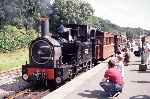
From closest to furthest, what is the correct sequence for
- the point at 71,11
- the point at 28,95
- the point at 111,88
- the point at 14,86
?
the point at 111,88 < the point at 28,95 < the point at 14,86 < the point at 71,11

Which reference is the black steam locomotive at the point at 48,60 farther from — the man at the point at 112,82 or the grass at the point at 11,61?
the grass at the point at 11,61

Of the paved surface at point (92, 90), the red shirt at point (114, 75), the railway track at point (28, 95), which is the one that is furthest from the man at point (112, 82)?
the railway track at point (28, 95)

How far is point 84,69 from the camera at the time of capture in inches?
828

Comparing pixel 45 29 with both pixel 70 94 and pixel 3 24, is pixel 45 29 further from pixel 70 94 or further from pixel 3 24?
pixel 3 24

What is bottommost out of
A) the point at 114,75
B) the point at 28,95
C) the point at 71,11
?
the point at 28,95

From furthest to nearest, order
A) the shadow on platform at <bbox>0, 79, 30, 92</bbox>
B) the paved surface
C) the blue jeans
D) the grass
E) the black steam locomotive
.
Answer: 1. the grass
2. the shadow on platform at <bbox>0, 79, 30, 92</bbox>
3. the black steam locomotive
4. the paved surface
5. the blue jeans

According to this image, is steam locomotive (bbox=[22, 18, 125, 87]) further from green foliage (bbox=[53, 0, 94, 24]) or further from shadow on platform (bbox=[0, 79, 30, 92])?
green foliage (bbox=[53, 0, 94, 24])

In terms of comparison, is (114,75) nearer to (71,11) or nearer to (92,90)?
(92,90)

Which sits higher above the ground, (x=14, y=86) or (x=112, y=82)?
(x=112, y=82)

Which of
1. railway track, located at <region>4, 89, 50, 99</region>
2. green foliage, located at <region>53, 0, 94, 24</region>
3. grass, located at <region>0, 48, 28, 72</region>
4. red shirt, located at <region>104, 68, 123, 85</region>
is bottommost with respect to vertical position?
railway track, located at <region>4, 89, 50, 99</region>

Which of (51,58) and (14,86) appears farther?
(14,86)

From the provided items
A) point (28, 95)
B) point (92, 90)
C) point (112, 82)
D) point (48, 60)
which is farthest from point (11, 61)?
point (112, 82)

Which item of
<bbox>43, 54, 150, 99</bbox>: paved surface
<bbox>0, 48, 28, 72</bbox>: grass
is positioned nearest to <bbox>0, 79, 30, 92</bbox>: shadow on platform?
<bbox>43, 54, 150, 99</bbox>: paved surface

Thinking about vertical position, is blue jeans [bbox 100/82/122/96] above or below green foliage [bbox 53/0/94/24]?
below
